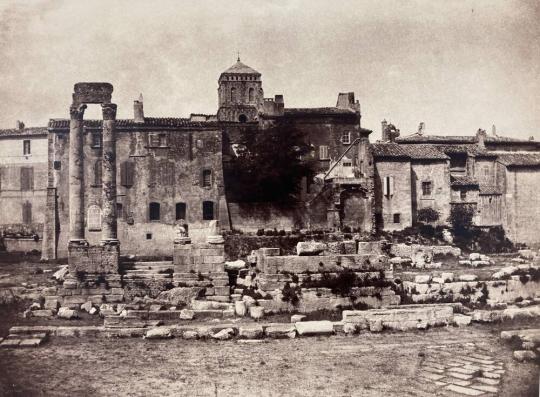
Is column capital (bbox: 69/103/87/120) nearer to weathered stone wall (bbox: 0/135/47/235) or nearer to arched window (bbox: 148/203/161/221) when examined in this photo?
weathered stone wall (bbox: 0/135/47/235)

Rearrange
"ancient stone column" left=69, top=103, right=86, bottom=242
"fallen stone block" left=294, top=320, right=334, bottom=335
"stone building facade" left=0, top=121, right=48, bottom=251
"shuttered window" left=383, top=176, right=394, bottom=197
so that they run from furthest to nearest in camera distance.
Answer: "shuttered window" left=383, top=176, right=394, bottom=197 < "ancient stone column" left=69, top=103, right=86, bottom=242 < "stone building facade" left=0, top=121, right=48, bottom=251 < "fallen stone block" left=294, top=320, right=334, bottom=335

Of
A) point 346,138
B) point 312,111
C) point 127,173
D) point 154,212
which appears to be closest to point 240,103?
point 312,111

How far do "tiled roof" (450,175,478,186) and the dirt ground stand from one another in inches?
881

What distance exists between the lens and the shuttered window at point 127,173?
1193 inches

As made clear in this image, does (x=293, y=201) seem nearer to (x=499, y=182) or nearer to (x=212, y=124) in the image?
(x=212, y=124)

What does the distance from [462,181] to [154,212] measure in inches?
721

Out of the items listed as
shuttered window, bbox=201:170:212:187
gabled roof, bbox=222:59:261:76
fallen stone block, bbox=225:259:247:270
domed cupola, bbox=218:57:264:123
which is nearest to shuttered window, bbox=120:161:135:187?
shuttered window, bbox=201:170:212:187

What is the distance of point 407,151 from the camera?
34.6 metres

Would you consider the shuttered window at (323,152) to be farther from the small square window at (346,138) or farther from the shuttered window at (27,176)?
the shuttered window at (27,176)

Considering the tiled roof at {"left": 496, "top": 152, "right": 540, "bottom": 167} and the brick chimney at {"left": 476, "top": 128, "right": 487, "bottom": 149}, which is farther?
the brick chimney at {"left": 476, "top": 128, "right": 487, "bottom": 149}

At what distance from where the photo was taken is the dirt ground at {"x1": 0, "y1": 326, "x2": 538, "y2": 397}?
30.2 feet

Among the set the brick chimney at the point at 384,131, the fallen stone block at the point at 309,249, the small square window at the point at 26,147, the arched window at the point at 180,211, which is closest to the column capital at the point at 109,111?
the small square window at the point at 26,147

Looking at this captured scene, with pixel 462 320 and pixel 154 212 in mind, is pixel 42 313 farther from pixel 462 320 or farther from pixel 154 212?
pixel 154 212

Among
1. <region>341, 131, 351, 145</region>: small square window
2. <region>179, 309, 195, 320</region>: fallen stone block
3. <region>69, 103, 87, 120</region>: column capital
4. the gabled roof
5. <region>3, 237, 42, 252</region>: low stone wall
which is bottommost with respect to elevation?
<region>179, 309, 195, 320</region>: fallen stone block
